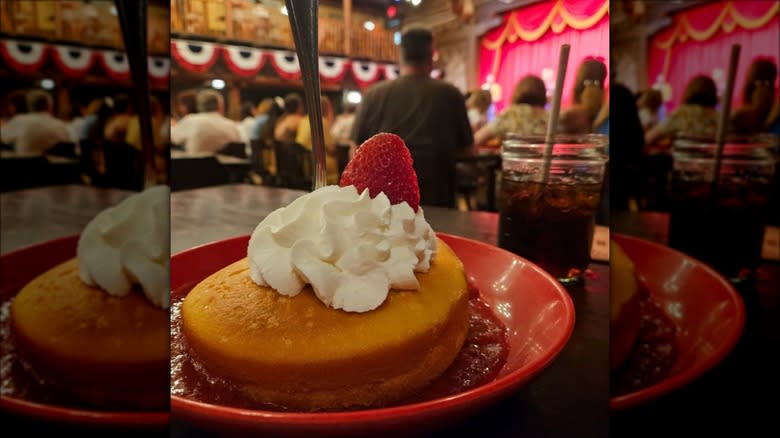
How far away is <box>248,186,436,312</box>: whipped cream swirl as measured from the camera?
41cm

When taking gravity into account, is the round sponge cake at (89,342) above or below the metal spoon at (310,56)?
below

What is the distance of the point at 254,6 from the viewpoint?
42 cm

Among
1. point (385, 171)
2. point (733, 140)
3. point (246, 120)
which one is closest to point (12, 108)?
point (385, 171)

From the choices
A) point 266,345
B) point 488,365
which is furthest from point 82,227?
point 488,365

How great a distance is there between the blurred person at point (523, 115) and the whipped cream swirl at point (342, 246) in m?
0.10

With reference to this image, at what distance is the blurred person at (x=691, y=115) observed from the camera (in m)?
0.32

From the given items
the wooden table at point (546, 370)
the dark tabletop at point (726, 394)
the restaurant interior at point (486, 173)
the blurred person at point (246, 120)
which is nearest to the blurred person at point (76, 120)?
the restaurant interior at point (486, 173)

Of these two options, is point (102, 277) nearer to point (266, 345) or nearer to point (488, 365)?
point (266, 345)

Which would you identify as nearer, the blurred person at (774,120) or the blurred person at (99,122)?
the blurred person at (99,122)

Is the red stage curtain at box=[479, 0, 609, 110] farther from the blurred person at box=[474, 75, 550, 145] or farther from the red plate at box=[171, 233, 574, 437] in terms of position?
the red plate at box=[171, 233, 574, 437]

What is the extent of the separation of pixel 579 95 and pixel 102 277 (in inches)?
14.7

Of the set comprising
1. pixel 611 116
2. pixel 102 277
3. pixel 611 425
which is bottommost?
pixel 611 425

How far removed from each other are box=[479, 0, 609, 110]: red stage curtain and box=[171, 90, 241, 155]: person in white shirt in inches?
10.3

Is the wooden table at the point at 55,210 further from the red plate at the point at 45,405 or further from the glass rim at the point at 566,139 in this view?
the glass rim at the point at 566,139
